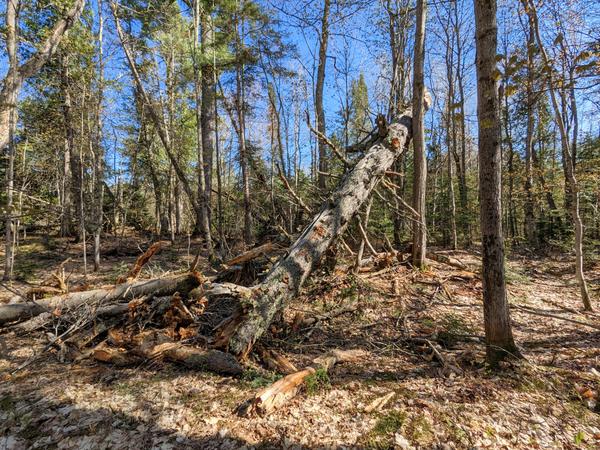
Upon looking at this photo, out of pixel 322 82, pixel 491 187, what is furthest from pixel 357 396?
pixel 322 82

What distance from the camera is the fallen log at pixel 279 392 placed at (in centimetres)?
257

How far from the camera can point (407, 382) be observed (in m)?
3.10

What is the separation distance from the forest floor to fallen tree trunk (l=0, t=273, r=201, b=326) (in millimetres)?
398

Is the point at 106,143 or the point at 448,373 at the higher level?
the point at 106,143

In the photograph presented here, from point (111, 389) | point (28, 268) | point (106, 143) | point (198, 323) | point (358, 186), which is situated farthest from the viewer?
point (106, 143)

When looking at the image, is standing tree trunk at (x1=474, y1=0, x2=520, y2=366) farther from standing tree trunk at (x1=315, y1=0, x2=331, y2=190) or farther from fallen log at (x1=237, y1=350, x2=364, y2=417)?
standing tree trunk at (x1=315, y1=0, x2=331, y2=190)

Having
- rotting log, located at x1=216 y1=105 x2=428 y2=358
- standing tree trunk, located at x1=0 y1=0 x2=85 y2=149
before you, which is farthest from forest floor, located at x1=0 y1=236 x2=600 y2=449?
standing tree trunk, located at x1=0 y1=0 x2=85 y2=149

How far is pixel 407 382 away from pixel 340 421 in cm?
102

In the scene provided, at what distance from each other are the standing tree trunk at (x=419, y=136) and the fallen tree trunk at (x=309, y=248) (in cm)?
53

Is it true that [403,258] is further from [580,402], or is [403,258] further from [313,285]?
[580,402]

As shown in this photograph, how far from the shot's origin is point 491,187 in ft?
9.78

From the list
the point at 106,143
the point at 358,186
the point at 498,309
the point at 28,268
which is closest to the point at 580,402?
the point at 498,309

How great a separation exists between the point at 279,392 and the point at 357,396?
0.81 metres

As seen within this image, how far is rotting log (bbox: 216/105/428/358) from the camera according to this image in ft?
11.8
